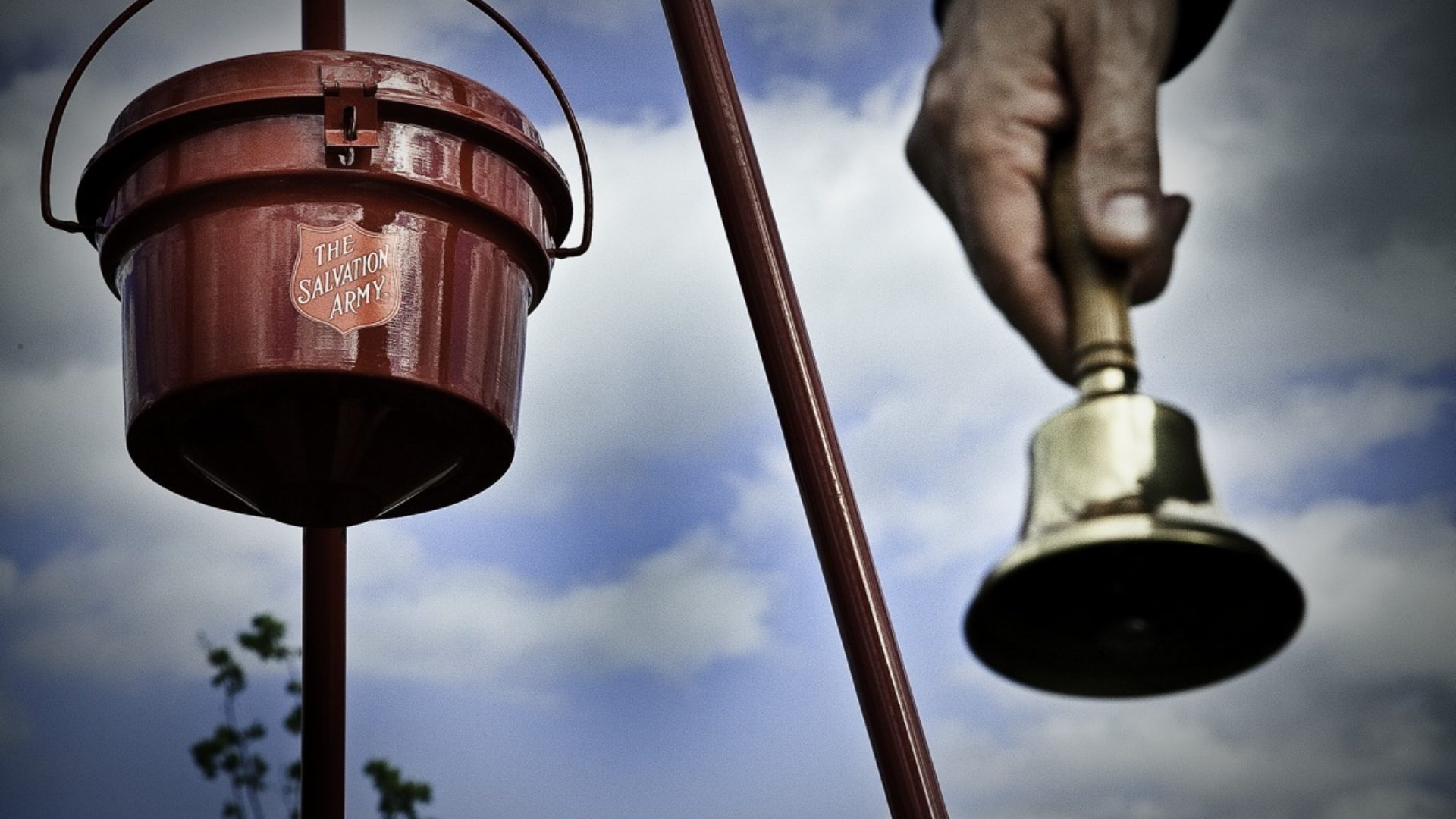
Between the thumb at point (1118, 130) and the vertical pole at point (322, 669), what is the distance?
2045 mm

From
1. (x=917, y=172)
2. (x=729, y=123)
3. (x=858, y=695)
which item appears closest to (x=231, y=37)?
(x=729, y=123)

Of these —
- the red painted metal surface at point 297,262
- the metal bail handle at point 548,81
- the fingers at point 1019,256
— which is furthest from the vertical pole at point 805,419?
the fingers at point 1019,256

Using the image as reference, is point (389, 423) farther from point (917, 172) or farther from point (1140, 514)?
point (1140, 514)

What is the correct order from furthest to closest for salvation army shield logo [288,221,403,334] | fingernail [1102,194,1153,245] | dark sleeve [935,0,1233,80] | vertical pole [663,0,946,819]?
vertical pole [663,0,946,819]
salvation army shield logo [288,221,403,334]
dark sleeve [935,0,1233,80]
fingernail [1102,194,1153,245]

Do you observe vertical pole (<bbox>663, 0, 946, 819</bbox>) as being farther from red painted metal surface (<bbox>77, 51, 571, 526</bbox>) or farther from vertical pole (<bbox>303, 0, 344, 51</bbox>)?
vertical pole (<bbox>303, 0, 344, 51</bbox>)

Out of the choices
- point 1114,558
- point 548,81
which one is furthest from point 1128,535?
point 548,81

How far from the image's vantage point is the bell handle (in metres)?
1.21

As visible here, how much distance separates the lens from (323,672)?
3.05 m

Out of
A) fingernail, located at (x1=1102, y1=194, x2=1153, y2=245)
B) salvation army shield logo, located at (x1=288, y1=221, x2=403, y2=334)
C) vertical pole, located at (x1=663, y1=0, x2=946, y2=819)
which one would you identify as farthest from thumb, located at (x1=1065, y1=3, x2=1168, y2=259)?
vertical pole, located at (x1=663, y1=0, x2=946, y2=819)

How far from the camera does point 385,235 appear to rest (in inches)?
93.2

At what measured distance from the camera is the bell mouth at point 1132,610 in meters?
1.21

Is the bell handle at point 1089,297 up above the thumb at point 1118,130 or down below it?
below

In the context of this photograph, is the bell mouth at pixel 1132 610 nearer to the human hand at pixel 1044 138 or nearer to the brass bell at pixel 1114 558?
the brass bell at pixel 1114 558

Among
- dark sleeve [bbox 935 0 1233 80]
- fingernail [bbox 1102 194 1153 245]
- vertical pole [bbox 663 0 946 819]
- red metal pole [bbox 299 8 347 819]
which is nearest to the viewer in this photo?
fingernail [bbox 1102 194 1153 245]
